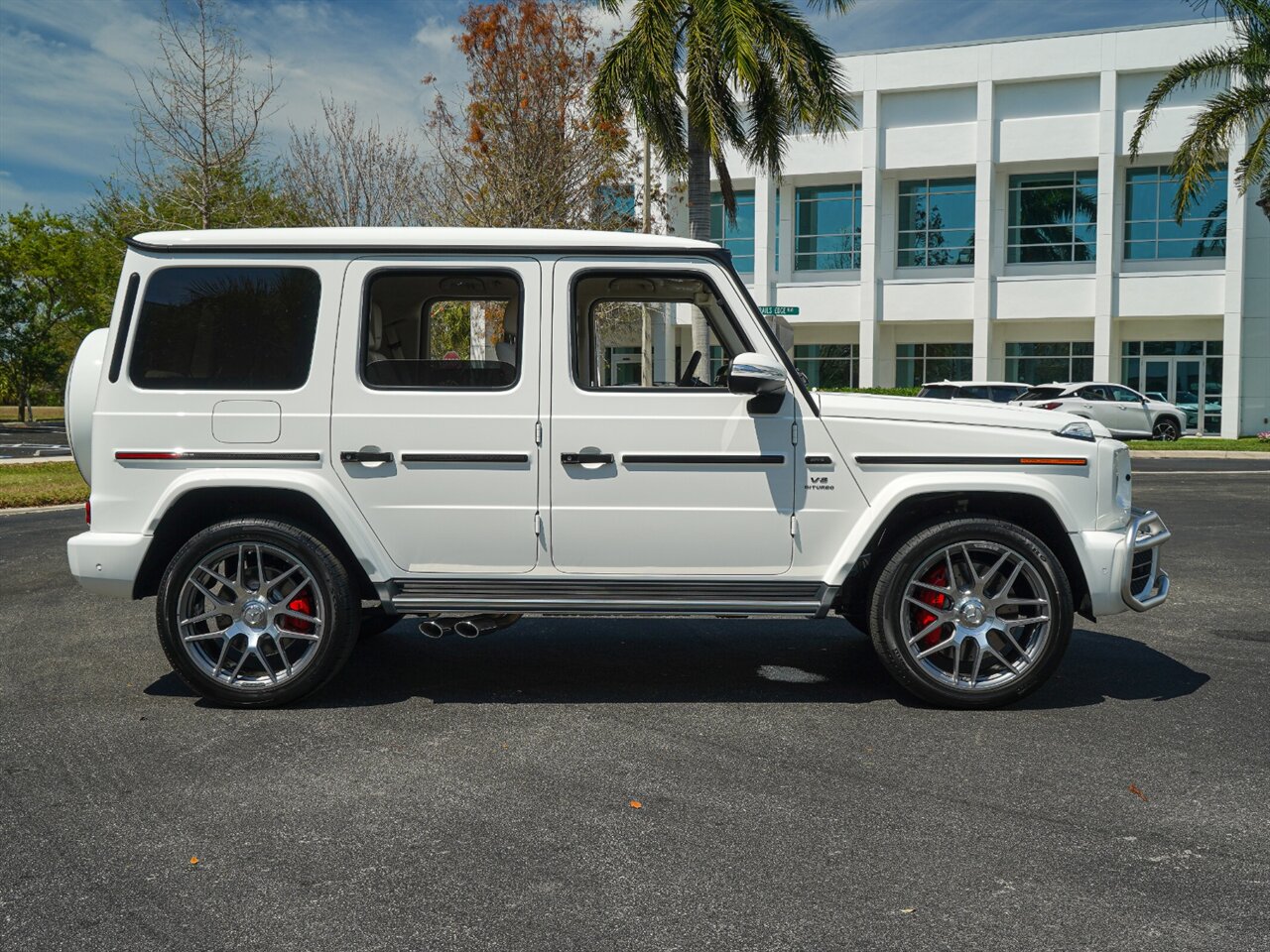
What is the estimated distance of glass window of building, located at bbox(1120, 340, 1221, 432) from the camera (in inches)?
1403

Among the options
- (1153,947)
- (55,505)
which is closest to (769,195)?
(55,505)

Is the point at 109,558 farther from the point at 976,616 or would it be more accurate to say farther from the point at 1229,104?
the point at 1229,104

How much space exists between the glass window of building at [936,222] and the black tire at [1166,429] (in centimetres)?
905

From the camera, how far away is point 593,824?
152 inches

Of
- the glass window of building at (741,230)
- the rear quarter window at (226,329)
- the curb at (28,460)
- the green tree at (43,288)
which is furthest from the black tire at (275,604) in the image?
the green tree at (43,288)

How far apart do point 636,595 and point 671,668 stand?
1.05 meters

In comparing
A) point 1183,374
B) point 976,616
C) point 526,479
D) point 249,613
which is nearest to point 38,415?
point 1183,374

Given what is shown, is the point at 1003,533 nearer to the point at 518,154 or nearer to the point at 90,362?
the point at 90,362

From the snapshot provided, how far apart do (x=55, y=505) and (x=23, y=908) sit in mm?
13241

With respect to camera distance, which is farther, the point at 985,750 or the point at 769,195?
the point at 769,195

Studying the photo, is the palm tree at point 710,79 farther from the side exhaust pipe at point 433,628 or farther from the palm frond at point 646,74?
the side exhaust pipe at point 433,628

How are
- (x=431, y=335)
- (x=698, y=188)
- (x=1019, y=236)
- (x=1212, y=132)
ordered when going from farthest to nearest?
(x=1019, y=236) → (x=1212, y=132) → (x=698, y=188) → (x=431, y=335)

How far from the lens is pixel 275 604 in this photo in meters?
5.22

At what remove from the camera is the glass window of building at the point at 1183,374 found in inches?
1403
